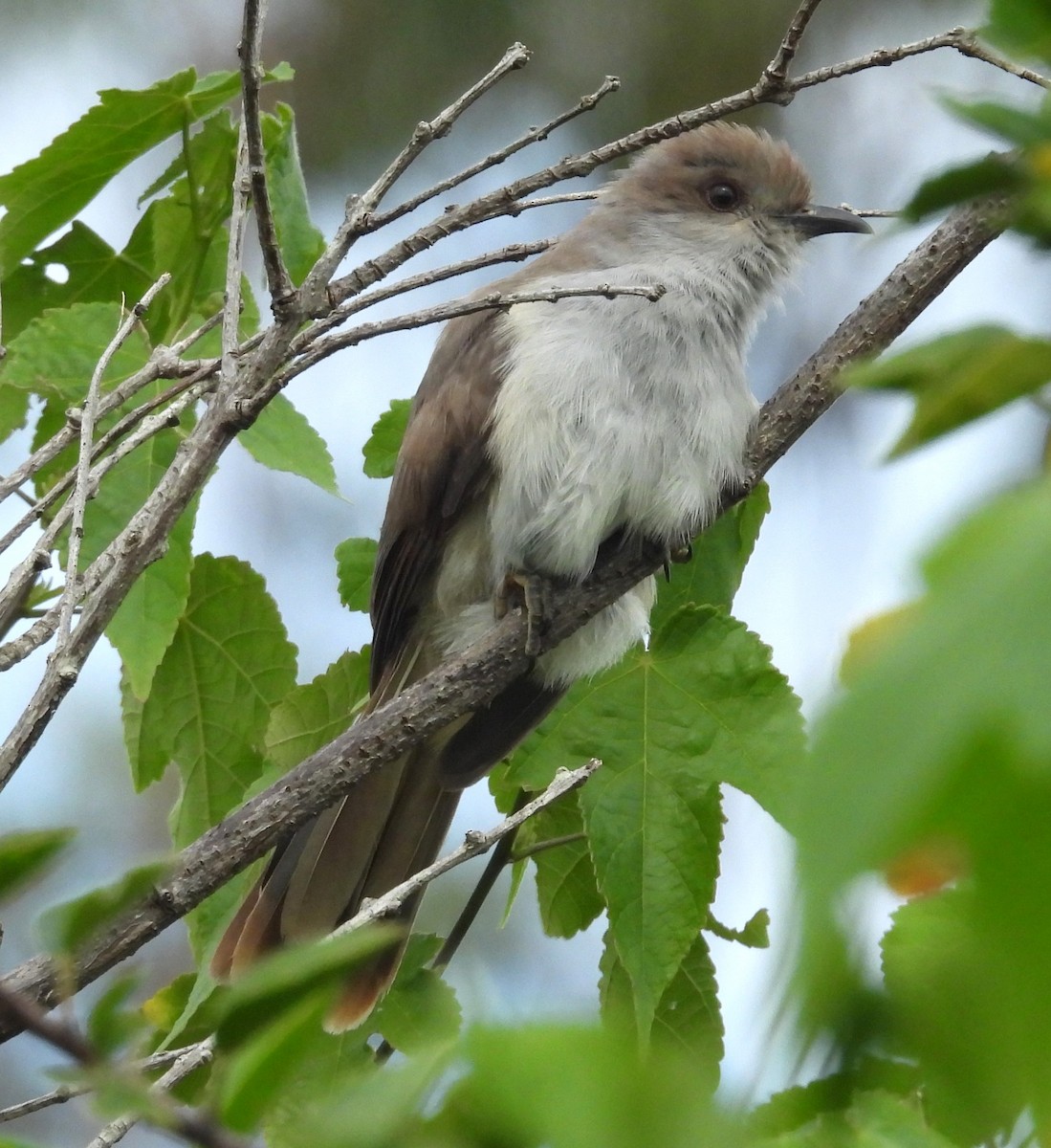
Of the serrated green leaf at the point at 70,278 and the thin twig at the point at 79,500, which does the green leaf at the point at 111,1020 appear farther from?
the serrated green leaf at the point at 70,278

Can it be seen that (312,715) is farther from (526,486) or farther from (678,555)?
(678,555)

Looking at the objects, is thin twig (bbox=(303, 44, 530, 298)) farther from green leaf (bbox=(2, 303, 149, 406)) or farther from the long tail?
the long tail

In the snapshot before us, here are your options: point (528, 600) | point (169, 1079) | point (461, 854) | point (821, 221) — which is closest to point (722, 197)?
point (821, 221)

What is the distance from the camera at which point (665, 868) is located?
270cm

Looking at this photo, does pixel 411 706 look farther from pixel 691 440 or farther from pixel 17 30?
pixel 17 30

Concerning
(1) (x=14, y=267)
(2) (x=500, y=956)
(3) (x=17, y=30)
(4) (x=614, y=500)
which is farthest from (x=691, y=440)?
(3) (x=17, y=30)

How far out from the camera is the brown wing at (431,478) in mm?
3561

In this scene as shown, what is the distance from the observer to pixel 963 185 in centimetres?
62

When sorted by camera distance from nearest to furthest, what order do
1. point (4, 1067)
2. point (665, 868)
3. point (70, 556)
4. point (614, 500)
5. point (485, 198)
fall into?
point (70, 556), point (485, 198), point (665, 868), point (614, 500), point (4, 1067)

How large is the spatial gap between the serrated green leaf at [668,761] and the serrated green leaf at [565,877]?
0.15 meters

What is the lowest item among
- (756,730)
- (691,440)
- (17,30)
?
(756,730)

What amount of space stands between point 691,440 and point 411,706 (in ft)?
4.30

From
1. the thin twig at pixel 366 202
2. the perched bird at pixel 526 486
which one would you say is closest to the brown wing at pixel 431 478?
the perched bird at pixel 526 486

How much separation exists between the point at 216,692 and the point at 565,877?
33.7 inches
